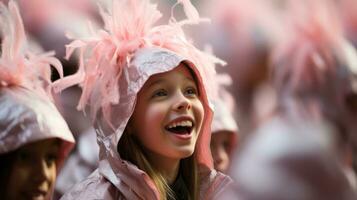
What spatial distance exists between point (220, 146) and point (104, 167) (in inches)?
25.4

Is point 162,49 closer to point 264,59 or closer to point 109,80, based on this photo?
point 109,80

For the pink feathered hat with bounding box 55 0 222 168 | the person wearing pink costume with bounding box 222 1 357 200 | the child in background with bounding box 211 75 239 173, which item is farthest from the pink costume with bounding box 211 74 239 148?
A: the pink feathered hat with bounding box 55 0 222 168

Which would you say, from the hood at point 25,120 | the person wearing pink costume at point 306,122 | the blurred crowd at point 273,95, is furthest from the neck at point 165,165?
the person wearing pink costume at point 306,122

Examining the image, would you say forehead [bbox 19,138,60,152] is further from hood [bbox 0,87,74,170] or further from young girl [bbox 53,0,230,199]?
young girl [bbox 53,0,230,199]

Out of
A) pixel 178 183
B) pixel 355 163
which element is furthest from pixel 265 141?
pixel 178 183

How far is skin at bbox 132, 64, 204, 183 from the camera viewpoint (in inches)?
58.6

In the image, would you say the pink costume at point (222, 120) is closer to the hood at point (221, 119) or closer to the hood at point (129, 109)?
the hood at point (221, 119)

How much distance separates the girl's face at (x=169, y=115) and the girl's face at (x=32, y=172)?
287mm

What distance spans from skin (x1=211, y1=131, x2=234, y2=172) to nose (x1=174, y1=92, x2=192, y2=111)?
0.57 m

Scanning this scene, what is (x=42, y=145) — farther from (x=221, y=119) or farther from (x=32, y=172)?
(x=221, y=119)

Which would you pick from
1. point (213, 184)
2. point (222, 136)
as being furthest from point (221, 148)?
point (213, 184)

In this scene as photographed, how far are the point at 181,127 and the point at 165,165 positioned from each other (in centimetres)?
10

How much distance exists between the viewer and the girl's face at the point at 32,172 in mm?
1658

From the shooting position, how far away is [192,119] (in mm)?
1506
